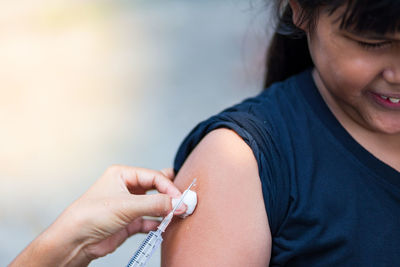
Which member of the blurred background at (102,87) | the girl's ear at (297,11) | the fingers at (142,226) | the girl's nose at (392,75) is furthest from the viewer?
the blurred background at (102,87)

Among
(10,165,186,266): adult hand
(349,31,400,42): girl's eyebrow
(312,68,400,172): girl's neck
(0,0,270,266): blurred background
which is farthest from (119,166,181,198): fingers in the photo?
(0,0,270,266): blurred background

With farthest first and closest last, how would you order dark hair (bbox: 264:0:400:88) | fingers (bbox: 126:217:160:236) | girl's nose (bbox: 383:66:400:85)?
fingers (bbox: 126:217:160:236), girl's nose (bbox: 383:66:400:85), dark hair (bbox: 264:0:400:88)

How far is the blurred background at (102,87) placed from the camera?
3.00 meters

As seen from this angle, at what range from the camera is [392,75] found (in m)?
1.12

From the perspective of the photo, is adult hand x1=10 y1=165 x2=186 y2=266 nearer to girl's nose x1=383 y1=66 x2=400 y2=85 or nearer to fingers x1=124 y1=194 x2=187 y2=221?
fingers x1=124 y1=194 x2=187 y2=221

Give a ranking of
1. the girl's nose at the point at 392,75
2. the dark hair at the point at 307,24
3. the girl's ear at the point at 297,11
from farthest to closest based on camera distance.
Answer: the girl's ear at the point at 297,11
the girl's nose at the point at 392,75
the dark hair at the point at 307,24

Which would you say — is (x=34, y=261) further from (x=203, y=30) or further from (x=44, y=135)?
(x=203, y=30)

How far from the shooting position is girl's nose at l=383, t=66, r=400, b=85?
1.12 meters

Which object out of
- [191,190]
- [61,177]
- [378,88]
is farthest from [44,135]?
[378,88]

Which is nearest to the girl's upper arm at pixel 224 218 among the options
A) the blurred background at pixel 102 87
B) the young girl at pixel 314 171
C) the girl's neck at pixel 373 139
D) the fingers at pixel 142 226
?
the young girl at pixel 314 171

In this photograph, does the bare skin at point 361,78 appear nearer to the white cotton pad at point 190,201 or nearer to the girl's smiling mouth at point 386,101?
the girl's smiling mouth at point 386,101

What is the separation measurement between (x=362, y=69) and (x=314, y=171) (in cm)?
26

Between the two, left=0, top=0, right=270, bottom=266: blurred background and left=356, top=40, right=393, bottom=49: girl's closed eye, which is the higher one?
left=356, top=40, right=393, bottom=49: girl's closed eye

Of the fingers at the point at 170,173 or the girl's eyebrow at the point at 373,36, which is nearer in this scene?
the girl's eyebrow at the point at 373,36
